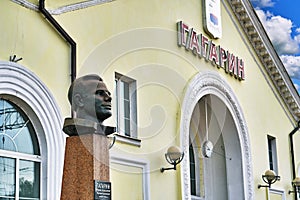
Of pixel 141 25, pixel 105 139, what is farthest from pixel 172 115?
pixel 105 139

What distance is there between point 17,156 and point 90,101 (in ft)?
5.96

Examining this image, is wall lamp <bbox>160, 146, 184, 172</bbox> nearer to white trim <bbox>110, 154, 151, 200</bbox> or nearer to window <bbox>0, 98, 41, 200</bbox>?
white trim <bbox>110, 154, 151, 200</bbox>

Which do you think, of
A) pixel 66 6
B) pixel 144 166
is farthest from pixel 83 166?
pixel 144 166

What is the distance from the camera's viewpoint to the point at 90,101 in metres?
8.73

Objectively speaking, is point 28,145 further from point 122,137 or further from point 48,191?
point 122,137

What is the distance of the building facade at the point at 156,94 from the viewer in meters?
10.0

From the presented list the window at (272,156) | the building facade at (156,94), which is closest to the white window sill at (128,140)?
the building facade at (156,94)

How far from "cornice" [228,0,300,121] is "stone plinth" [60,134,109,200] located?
35.8 ft

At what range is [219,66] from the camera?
1686 centimetres

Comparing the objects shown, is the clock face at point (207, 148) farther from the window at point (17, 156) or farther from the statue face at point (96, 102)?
the statue face at point (96, 102)

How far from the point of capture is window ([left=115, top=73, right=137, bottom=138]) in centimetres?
1245

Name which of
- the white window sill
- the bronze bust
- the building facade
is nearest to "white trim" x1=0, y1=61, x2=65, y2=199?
the building facade

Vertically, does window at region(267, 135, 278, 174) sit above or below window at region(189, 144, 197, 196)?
above

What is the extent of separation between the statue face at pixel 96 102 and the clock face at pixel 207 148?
848 centimetres
